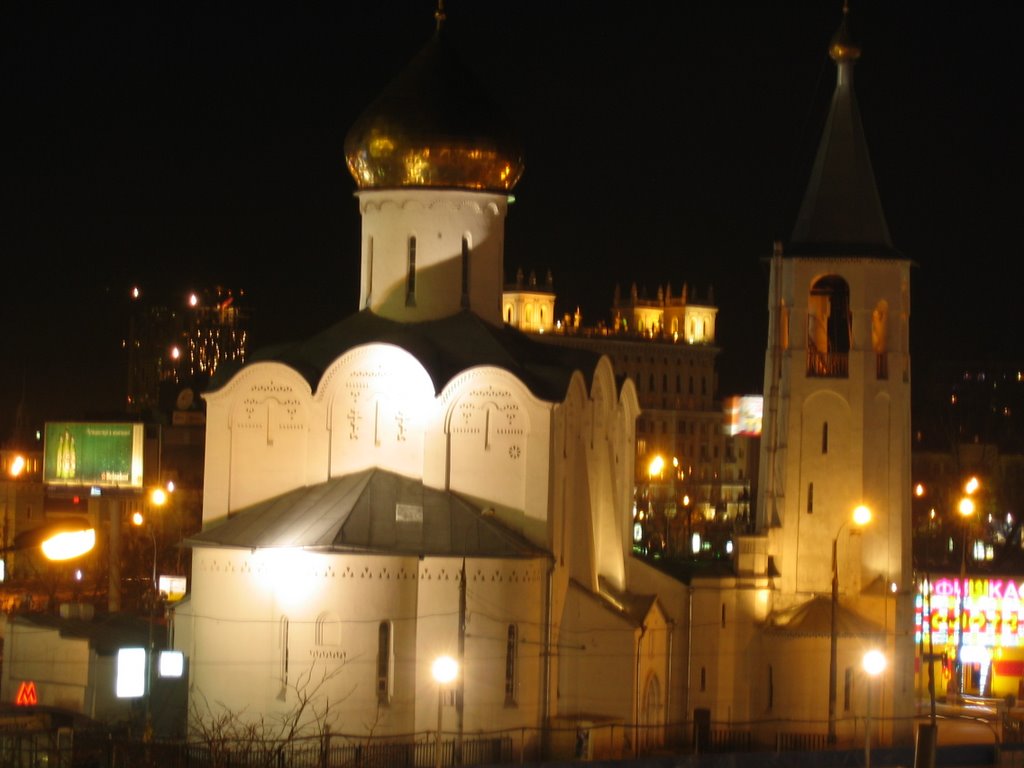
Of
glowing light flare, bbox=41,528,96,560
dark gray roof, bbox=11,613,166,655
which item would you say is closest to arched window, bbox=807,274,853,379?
dark gray roof, bbox=11,613,166,655

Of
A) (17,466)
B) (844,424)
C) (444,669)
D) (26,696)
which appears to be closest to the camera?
(444,669)

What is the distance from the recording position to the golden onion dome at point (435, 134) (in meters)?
38.3

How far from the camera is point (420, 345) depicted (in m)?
37.2

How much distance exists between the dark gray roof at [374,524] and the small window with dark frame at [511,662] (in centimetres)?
128

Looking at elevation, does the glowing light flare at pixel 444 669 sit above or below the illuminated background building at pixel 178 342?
below

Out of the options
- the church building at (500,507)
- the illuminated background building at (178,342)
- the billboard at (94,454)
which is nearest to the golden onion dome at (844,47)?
the church building at (500,507)

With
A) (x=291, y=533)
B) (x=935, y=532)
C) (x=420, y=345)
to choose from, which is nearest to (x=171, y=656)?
(x=291, y=533)

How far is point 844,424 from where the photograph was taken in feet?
136

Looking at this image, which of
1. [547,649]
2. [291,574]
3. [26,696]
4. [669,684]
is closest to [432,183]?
[291,574]

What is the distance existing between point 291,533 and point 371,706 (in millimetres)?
3032

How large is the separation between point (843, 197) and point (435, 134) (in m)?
8.77

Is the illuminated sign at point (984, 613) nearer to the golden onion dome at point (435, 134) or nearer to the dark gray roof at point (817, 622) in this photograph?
the dark gray roof at point (817, 622)

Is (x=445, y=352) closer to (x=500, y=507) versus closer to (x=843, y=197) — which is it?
(x=500, y=507)

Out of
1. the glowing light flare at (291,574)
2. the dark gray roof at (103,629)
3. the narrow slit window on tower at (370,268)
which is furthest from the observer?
the narrow slit window on tower at (370,268)
